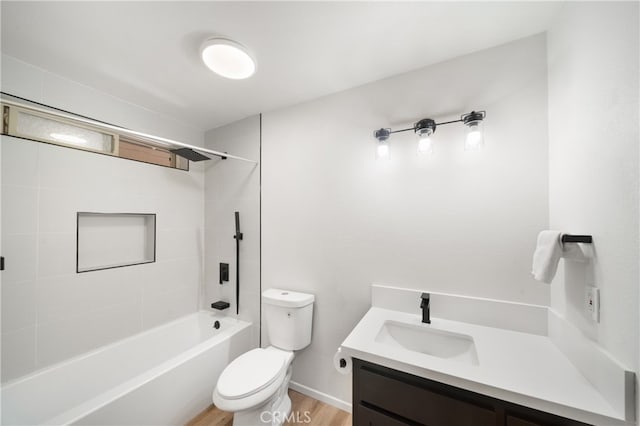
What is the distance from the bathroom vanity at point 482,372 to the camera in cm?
77

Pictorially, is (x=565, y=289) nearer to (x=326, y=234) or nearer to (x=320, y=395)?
(x=326, y=234)

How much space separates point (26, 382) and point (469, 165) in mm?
2971

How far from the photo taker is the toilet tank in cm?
177

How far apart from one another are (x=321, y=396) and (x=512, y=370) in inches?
55.7

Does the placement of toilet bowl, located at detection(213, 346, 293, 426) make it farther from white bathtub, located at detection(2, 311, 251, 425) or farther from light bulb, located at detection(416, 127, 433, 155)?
light bulb, located at detection(416, 127, 433, 155)

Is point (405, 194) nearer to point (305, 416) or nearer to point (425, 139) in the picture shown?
point (425, 139)

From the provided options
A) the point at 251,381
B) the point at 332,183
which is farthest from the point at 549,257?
the point at 251,381

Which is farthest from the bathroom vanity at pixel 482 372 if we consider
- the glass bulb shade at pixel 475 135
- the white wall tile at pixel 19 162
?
the white wall tile at pixel 19 162

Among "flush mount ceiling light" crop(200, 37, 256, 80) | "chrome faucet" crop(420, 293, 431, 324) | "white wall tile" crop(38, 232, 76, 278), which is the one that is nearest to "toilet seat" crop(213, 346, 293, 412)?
"chrome faucet" crop(420, 293, 431, 324)

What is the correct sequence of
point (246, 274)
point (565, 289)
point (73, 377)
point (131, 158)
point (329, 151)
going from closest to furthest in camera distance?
point (565, 289) → point (73, 377) → point (329, 151) → point (131, 158) → point (246, 274)

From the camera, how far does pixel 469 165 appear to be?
1395mm

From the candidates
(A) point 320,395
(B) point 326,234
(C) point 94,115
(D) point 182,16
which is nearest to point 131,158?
(C) point 94,115

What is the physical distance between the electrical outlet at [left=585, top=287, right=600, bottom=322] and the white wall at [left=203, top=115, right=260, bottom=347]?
2044mm

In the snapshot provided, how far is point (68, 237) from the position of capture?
1.65 m
